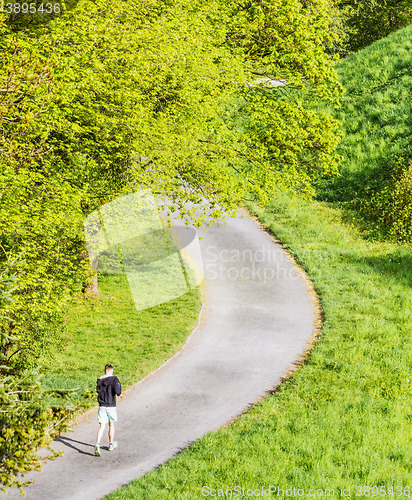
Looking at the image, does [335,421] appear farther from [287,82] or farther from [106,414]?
[287,82]

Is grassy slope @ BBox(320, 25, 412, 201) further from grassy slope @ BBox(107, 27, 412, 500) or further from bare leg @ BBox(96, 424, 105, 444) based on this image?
bare leg @ BBox(96, 424, 105, 444)

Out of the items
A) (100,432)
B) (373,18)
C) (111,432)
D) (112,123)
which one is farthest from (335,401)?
(373,18)

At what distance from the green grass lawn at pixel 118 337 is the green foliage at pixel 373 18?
32630mm

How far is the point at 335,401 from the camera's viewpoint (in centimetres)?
1308

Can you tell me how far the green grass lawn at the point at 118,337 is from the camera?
1470cm

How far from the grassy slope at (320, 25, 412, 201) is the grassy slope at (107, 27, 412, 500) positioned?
11.2ft

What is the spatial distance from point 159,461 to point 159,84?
10625mm

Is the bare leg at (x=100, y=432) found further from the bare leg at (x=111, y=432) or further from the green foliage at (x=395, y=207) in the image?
the green foliage at (x=395, y=207)

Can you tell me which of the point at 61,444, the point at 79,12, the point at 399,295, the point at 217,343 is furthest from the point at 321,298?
the point at 79,12

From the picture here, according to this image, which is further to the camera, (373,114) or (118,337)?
(373,114)

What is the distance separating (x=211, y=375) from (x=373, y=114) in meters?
22.3

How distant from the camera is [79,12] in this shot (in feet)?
46.3

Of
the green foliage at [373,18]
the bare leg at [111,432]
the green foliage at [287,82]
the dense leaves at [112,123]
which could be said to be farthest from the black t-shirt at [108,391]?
A: the green foliage at [373,18]

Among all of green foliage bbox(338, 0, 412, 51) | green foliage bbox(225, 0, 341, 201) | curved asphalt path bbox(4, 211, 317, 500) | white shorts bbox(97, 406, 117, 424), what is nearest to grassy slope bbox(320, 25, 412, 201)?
green foliage bbox(225, 0, 341, 201)
